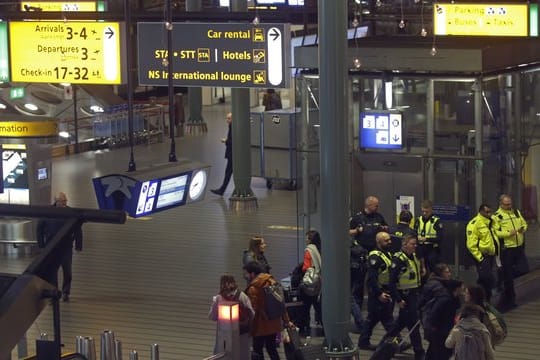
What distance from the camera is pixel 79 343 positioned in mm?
10008

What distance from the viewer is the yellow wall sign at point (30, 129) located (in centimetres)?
1823

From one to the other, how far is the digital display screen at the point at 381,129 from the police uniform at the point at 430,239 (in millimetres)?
1112

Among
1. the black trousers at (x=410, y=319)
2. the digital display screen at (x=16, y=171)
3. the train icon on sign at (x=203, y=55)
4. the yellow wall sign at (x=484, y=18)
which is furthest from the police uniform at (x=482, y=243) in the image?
the yellow wall sign at (x=484, y=18)

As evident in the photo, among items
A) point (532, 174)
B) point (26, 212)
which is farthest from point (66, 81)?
point (26, 212)

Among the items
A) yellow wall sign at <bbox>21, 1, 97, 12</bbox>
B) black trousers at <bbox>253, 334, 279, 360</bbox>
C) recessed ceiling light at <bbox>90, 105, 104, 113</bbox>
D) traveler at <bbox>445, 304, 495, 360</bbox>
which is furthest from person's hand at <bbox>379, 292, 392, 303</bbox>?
recessed ceiling light at <bbox>90, 105, 104, 113</bbox>

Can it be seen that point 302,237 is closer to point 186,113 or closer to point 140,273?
point 140,273

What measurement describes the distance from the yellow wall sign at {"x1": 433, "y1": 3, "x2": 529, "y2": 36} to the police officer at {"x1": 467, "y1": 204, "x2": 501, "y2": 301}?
9.16 metres

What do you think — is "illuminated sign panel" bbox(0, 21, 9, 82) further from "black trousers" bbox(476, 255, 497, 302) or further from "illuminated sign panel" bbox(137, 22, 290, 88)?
"black trousers" bbox(476, 255, 497, 302)

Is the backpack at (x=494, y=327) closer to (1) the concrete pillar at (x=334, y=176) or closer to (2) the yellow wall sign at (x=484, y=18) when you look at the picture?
(1) the concrete pillar at (x=334, y=176)

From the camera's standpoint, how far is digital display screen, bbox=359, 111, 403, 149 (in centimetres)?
1478

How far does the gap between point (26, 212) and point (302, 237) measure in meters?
10.7

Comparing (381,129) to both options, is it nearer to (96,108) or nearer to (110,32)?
(110,32)

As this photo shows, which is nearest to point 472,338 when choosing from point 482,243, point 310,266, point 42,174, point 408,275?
point 408,275

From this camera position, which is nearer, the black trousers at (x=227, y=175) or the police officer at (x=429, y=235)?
the police officer at (x=429, y=235)
